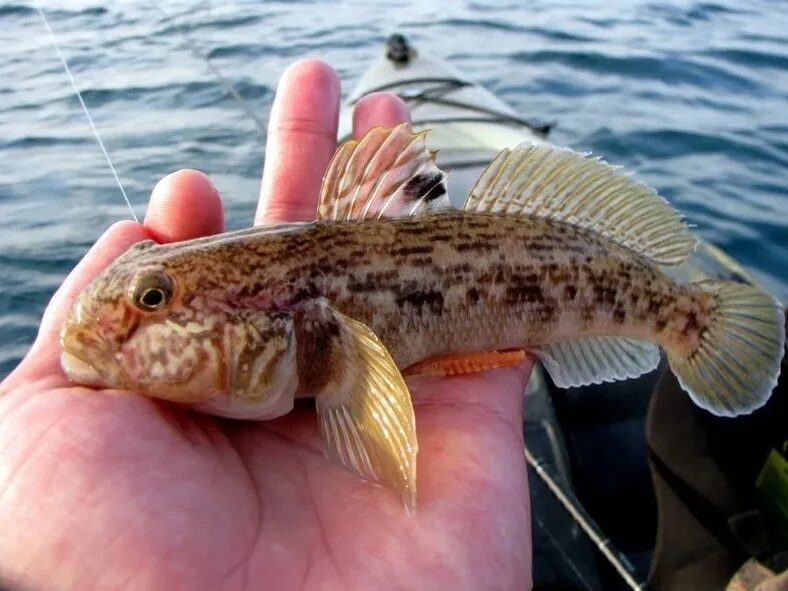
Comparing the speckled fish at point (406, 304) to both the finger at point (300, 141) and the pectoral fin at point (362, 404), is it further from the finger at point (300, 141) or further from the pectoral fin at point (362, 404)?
the finger at point (300, 141)

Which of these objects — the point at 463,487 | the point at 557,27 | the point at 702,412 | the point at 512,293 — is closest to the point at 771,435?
the point at 702,412

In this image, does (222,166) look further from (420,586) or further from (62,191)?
(420,586)

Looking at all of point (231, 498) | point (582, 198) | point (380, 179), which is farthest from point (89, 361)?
point (582, 198)

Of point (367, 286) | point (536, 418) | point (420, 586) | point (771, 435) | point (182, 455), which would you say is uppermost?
point (367, 286)

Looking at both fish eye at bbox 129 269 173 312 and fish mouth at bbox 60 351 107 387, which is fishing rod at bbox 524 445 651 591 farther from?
fish mouth at bbox 60 351 107 387

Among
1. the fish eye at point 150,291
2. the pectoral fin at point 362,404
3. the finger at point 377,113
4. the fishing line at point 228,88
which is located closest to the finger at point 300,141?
the finger at point 377,113

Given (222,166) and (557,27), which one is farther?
(557,27)
